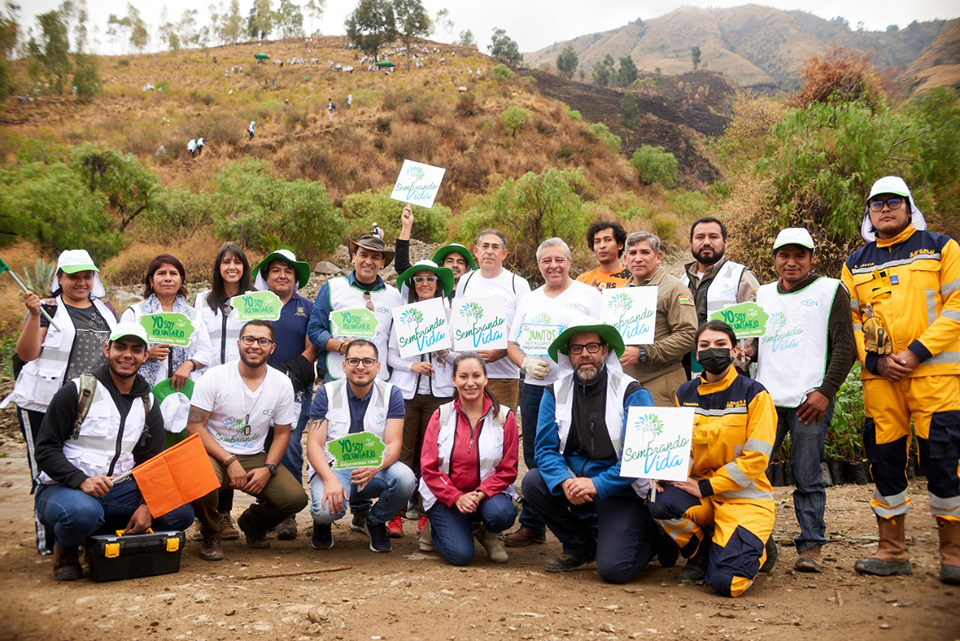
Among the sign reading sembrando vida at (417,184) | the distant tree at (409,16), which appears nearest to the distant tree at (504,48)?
the distant tree at (409,16)

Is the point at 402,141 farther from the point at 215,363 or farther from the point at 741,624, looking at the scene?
the point at 741,624

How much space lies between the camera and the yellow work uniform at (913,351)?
4.31 metres

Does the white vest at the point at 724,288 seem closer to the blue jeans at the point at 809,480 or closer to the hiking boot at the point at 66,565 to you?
the blue jeans at the point at 809,480

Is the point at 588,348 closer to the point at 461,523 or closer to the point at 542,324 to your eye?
the point at 542,324

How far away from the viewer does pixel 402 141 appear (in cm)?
3769

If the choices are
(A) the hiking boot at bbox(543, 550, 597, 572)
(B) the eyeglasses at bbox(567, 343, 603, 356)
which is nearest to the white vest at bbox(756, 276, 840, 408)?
(B) the eyeglasses at bbox(567, 343, 603, 356)

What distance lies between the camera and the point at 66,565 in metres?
4.55

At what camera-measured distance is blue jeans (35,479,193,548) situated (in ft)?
14.4

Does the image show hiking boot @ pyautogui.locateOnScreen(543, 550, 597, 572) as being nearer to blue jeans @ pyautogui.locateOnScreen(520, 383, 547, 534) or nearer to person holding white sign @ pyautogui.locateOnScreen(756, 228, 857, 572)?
blue jeans @ pyautogui.locateOnScreen(520, 383, 547, 534)

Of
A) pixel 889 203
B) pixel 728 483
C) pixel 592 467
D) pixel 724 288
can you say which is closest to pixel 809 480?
pixel 728 483

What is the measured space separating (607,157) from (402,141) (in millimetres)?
11906

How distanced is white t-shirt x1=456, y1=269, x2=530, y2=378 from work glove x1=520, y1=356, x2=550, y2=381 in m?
0.60

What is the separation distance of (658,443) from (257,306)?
10.3 ft

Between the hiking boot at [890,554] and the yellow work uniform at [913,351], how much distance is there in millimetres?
73
